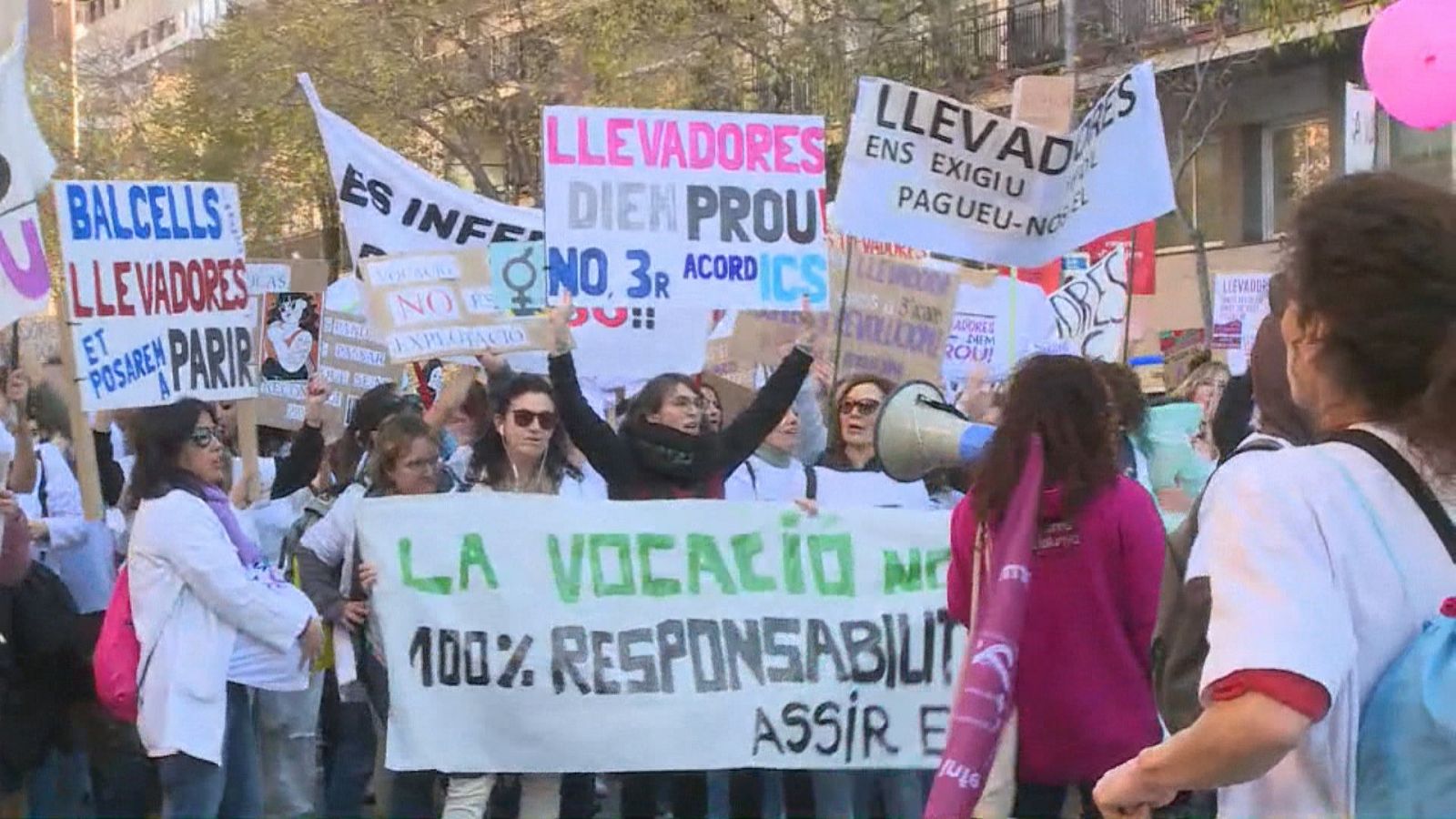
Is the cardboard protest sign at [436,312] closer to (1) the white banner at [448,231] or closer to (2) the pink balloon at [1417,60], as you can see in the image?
(1) the white banner at [448,231]

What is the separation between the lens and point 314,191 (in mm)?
29297

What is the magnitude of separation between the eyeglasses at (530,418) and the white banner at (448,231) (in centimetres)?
101

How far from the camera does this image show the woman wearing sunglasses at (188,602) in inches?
209

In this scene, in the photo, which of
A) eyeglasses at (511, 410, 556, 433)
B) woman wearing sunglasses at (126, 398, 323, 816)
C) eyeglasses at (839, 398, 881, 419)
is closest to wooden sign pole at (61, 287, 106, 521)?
woman wearing sunglasses at (126, 398, 323, 816)

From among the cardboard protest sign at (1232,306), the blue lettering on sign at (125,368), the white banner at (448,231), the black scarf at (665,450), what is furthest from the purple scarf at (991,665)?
the cardboard protest sign at (1232,306)

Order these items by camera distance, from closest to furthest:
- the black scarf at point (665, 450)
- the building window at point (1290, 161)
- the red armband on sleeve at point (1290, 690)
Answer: the red armband on sleeve at point (1290, 690) < the black scarf at point (665, 450) < the building window at point (1290, 161)

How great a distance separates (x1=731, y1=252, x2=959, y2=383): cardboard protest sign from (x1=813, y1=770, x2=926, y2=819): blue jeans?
1.74 m

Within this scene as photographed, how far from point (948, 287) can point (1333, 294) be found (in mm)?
5822

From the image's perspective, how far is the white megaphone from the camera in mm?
4559

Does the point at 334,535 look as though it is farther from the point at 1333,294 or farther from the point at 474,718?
the point at 1333,294

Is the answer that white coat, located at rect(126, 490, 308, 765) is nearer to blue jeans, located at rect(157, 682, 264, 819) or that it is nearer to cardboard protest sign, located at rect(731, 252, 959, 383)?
blue jeans, located at rect(157, 682, 264, 819)

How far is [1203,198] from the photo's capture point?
2427 centimetres

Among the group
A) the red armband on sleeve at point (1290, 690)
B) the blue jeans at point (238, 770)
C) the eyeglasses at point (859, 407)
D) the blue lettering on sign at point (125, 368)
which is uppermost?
the blue lettering on sign at point (125, 368)

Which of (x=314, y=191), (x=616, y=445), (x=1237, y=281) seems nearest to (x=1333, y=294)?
(x=616, y=445)
